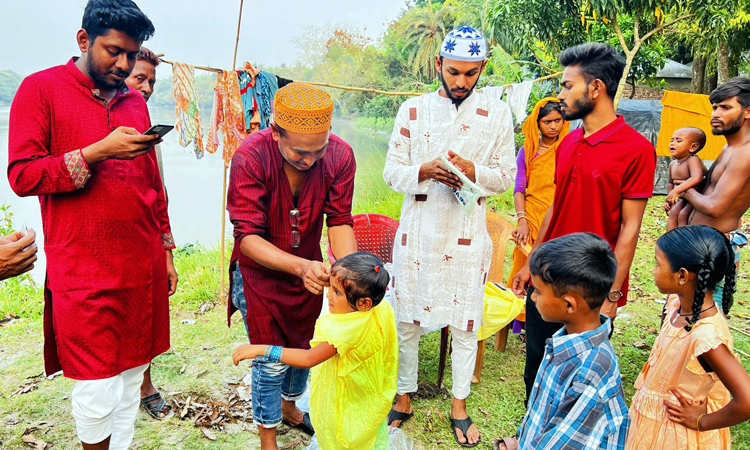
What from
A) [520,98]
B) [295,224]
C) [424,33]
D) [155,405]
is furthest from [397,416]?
[424,33]

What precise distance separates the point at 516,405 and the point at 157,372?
8.74 ft

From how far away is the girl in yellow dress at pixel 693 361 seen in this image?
200 centimetres

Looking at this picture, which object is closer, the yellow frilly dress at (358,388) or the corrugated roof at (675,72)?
the yellow frilly dress at (358,388)

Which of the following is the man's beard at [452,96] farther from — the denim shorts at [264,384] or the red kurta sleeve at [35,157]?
the red kurta sleeve at [35,157]

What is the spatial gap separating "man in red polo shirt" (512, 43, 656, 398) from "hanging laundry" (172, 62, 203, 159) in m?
3.61

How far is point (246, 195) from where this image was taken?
2508mm

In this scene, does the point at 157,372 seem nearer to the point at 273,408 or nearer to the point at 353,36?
the point at 273,408

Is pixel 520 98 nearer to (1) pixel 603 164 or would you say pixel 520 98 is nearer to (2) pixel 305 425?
(1) pixel 603 164

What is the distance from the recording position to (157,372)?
3.85m

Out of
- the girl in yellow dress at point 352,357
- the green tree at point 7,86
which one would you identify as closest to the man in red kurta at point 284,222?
the girl in yellow dress at point 352,357

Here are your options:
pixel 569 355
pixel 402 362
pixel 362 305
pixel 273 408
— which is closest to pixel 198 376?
pixel 273 408

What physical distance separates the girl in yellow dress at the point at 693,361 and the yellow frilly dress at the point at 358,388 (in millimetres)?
1212

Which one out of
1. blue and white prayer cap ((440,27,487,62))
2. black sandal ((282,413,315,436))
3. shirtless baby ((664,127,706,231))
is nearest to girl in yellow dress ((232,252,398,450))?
black sandal ((282,413,315,436))

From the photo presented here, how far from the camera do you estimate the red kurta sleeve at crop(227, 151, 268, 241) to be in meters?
2.50
